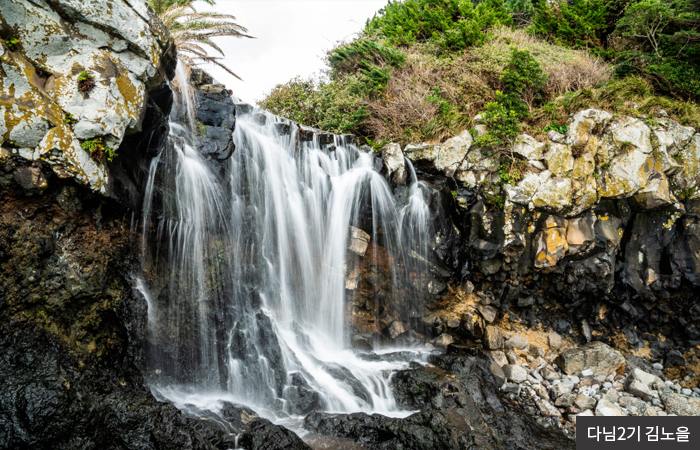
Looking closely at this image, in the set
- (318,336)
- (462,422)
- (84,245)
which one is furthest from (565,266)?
(84,245)

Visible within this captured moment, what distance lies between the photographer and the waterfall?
5969 mm

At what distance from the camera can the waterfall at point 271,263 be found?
5969mm

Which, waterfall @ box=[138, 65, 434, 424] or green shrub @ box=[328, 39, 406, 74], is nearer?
waterfall @ box=[138, 65, 434, 424]

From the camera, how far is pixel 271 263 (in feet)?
24.9

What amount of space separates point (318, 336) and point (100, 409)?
449 centimetres

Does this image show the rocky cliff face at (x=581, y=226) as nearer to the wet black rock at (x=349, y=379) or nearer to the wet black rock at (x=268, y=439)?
the wet black rock at (x=349, y=379)

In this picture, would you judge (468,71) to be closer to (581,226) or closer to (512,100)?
(512,100)

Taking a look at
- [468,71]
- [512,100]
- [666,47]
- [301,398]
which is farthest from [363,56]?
[301,398]

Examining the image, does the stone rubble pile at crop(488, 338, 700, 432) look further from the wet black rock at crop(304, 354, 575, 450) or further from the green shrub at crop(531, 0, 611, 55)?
the green shrub at crop(531, 0, 611, 55)

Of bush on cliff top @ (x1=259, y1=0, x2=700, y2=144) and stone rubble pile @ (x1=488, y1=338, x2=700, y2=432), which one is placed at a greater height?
bush on cliff top @ (x1=259, y1=0, x2=700, y2=144)

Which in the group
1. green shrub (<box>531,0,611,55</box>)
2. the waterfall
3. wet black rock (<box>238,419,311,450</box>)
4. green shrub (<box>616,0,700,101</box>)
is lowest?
wet black rock (<box>238,419,311,450</box>)

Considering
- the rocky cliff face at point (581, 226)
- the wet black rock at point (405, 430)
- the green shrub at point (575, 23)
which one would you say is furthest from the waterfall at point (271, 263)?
the green shrub at point (575, 23)

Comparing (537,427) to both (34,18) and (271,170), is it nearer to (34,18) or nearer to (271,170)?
(271,170)

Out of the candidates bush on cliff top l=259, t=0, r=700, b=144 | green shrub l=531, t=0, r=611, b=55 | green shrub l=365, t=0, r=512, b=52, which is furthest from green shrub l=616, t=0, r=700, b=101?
green shrub l=365, t=0, r=512, b=52
